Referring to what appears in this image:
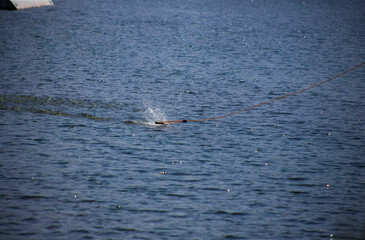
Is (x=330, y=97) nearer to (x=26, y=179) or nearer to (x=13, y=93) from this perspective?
(x=13, y=93)

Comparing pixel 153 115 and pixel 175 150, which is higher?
pixel 153 115

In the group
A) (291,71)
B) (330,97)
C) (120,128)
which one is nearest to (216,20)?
(291,71)

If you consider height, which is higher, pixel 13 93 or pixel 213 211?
pixel 13 93

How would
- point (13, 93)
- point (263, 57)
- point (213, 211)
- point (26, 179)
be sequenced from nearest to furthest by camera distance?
1. point (213, 211)
2. point (26, 179)
3. point (13, 93)
4. point (263, 57)

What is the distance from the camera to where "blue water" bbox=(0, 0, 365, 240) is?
11055 mm

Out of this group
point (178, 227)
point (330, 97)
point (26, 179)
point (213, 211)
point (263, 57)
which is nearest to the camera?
point (178, 227)

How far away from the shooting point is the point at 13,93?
69.0ft

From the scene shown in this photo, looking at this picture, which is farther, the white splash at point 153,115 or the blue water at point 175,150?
the white splash at point 153,115

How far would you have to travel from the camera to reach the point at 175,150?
51.4 ft

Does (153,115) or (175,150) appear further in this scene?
(153,115)

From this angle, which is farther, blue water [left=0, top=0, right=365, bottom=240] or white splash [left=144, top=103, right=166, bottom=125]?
white splash [left=144, top=103, right=166, bottom=125]

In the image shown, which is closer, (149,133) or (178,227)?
(178,227)

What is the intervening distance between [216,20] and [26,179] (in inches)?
2623

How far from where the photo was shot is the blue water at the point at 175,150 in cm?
1105
